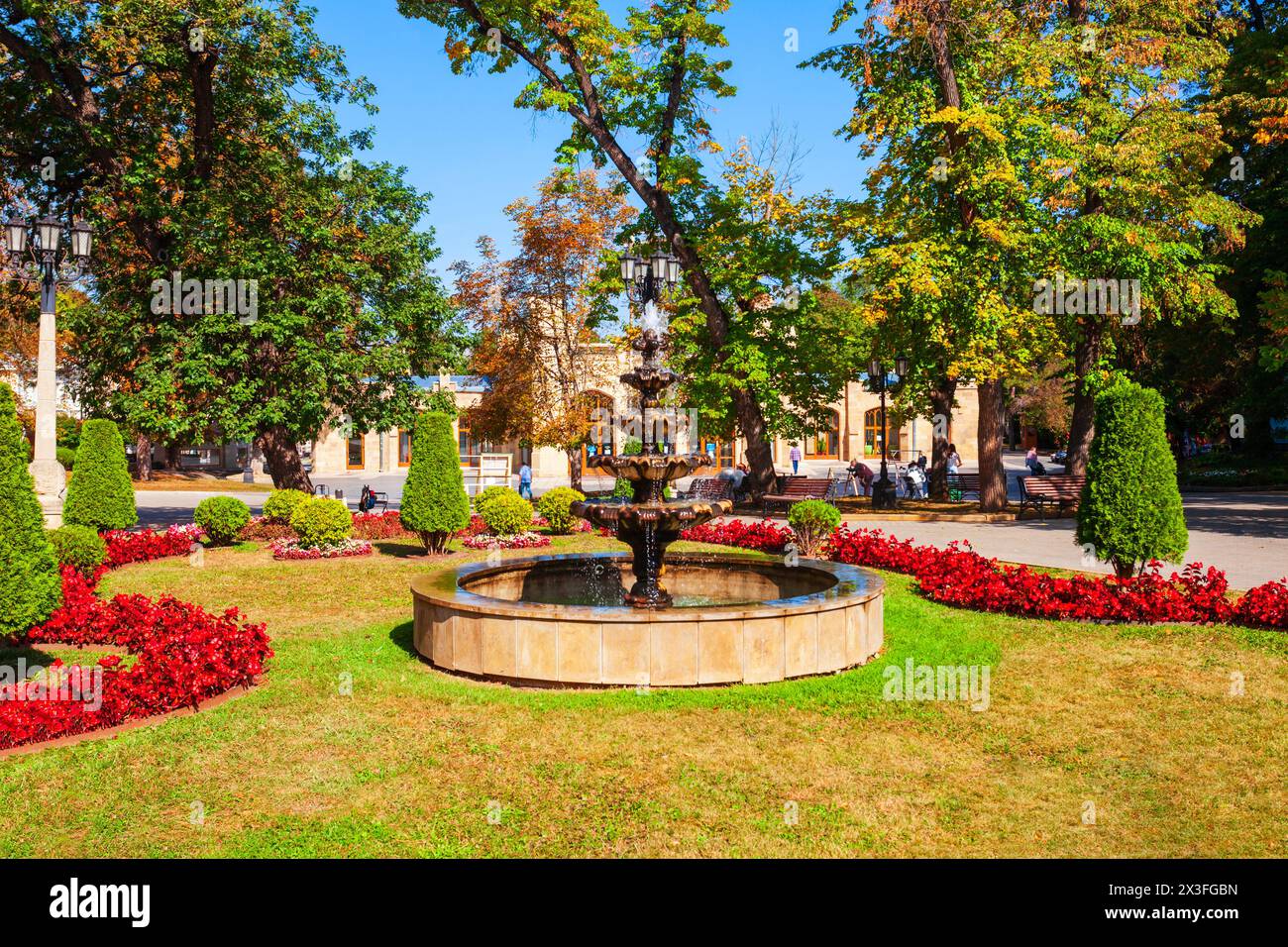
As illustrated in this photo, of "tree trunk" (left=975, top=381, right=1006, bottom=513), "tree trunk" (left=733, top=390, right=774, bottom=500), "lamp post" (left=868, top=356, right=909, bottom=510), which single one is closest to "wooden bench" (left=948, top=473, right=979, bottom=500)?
"lamp post" (left=868, top=356, right=909, bottom=510)

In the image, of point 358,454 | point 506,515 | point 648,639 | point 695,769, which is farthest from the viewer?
point 358,454

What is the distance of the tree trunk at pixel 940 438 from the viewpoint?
94.0ft

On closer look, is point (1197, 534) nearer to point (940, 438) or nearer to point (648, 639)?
point (940, 438)

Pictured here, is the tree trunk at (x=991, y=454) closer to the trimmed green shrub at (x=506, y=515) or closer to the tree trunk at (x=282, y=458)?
the trimmed green shrub at (x=506, y=515)

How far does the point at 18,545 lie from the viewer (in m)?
7.68

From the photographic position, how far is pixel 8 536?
7.61m

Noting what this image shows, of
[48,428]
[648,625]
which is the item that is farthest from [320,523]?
[648,625]

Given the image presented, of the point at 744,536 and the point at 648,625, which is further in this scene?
the point at 744,536

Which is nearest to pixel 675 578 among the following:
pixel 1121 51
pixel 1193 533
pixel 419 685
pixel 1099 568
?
pixel 419 685

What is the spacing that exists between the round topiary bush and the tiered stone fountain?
929cm

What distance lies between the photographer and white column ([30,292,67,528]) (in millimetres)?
17281

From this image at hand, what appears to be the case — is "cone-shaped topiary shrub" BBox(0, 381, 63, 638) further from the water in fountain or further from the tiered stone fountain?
the water in fountain

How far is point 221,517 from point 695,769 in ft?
47.6

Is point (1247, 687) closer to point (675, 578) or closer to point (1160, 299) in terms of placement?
point (675, 578)
